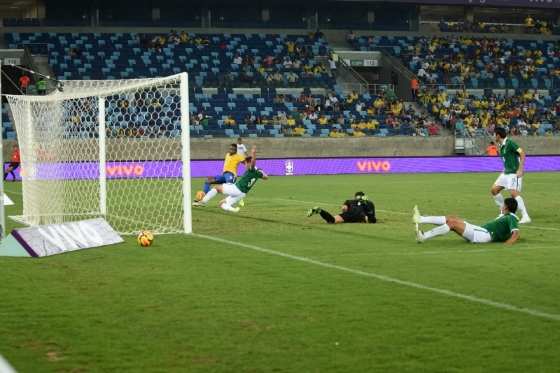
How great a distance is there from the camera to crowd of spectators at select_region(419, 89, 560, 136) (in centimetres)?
5441

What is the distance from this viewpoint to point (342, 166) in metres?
45.8

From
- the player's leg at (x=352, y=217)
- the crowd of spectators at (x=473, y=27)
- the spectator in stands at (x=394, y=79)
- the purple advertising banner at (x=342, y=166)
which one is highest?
the crowd of spectators at (x=473, y=27)

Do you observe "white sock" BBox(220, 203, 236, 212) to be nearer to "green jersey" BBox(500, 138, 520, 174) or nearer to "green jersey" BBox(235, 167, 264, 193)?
"green jersey" BBox(235, 167, 264, 193)

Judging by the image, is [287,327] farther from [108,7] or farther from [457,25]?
[457,25]

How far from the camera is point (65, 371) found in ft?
21.5

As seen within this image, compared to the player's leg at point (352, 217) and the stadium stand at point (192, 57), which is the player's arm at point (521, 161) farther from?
the stadium stand at point (192, 57)

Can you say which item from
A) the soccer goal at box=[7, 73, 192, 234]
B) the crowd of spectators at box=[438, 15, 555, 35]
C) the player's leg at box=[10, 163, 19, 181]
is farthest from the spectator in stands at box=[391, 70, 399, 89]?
the soccer goal at box=[7, 73, 192, 234]

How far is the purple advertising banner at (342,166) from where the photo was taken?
1505 inches

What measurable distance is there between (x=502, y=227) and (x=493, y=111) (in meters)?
42.9

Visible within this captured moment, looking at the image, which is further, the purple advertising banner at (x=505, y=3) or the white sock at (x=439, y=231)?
the purple advertising banner at (x=505, y=3)

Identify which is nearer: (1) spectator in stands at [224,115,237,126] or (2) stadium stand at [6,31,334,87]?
(1) spectator in stands at [224,115,237,126]

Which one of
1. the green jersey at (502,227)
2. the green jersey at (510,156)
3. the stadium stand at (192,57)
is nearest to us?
the green jersey at (502,227)

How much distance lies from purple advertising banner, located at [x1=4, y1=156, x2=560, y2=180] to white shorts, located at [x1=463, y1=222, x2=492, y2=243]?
23644 mm

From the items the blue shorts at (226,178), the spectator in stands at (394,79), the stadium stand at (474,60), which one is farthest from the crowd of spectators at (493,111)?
the blue shorts at (226,178)
